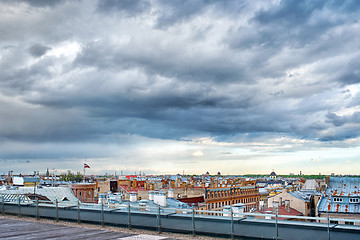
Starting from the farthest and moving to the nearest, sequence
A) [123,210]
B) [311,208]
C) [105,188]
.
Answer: [105,188] → [311,208] → [123,210]

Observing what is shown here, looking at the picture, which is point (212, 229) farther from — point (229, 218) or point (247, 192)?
point (247, 192)

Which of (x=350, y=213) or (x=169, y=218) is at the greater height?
(x=169, y=218)

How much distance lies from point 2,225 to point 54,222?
2.58m

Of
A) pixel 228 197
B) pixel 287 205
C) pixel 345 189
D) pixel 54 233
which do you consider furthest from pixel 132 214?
pixel 228 197

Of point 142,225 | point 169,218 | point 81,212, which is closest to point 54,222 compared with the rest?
point 81,212

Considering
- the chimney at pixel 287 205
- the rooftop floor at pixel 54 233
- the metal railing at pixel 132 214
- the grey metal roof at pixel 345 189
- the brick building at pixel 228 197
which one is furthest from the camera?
the brick building at pixel 228 197

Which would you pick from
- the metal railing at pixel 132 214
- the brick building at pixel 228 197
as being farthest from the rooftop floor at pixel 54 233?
the brick building at pixel 228 197

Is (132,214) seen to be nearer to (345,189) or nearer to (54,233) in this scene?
(54,233)

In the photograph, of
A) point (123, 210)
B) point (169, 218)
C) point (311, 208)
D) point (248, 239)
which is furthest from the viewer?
point (311, 208)

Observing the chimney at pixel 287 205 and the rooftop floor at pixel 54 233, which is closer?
the rooftop floor at pixel 54 233

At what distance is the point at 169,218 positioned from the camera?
17234 millimetres

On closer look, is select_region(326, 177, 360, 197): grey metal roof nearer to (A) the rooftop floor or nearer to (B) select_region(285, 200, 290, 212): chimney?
(B) select_region(285, 200, 290, 212): chimney

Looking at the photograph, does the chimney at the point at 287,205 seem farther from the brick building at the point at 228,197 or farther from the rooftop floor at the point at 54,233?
the rooftop floor at the point at 54,233

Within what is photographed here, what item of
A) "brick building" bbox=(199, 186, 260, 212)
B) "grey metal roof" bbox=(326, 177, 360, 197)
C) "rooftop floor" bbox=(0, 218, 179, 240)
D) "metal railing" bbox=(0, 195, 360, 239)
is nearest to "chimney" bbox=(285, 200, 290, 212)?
"grey metal roof" bbox=(326, 177, 360, 197)
